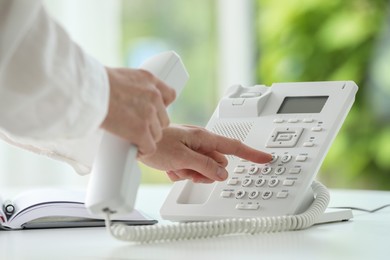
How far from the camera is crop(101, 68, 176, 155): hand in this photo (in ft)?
3.56

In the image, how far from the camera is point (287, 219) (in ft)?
4.32

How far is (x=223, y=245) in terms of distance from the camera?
3.84ft

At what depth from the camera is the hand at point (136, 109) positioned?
42.8 inches

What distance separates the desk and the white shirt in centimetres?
17

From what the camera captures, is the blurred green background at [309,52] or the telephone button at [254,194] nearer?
the telephone button at [254,194]

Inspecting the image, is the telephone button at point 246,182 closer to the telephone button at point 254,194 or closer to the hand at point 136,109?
the telephone button at point 254,194

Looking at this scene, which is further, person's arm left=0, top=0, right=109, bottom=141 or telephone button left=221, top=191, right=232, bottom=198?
telephone button left=221, top=191, right=232, bottom=198

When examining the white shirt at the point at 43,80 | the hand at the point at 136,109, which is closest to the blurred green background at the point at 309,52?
the hand at the point at 136,109

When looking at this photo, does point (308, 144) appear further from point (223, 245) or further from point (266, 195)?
point (223, 245)

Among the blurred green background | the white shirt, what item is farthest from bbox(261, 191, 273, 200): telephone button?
the blurred green background

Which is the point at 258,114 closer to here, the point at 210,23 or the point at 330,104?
the point at 330,104

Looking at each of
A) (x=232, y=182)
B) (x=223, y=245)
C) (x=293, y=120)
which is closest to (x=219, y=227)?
(x=223, y=245)

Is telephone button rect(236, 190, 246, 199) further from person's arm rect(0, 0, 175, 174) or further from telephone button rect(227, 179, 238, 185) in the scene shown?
person's arm rect(0, 0, 175, 174)

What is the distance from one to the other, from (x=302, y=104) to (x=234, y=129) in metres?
0.13
